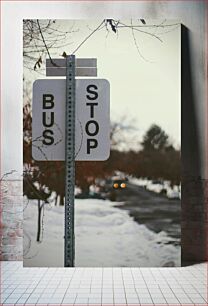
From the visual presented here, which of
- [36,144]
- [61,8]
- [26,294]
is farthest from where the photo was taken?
[61,8]

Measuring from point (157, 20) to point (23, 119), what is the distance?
1081mm

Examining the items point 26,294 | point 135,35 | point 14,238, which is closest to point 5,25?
point 135,35

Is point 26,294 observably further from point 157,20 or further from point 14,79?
point 157,20

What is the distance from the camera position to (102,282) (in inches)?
114

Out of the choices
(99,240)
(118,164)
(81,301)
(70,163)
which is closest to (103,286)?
(81,301)

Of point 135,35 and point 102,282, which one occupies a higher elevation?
point 135,35

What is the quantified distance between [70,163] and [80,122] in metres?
1.52

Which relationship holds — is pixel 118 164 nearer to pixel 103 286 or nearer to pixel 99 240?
pixel 99 240

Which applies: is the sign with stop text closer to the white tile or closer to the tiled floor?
the tiled floor

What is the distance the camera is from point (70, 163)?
1685 millimetres

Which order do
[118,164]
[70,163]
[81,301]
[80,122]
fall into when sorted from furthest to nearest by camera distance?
[118,164] → [80,122] → [81,301] → [70,163]

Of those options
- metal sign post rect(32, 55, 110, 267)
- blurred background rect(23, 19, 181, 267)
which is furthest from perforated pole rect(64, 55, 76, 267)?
blurred background rect(23, 19, 181, 267)

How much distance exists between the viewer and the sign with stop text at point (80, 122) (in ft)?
10.4

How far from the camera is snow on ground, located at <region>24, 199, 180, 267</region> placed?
3268 mm
